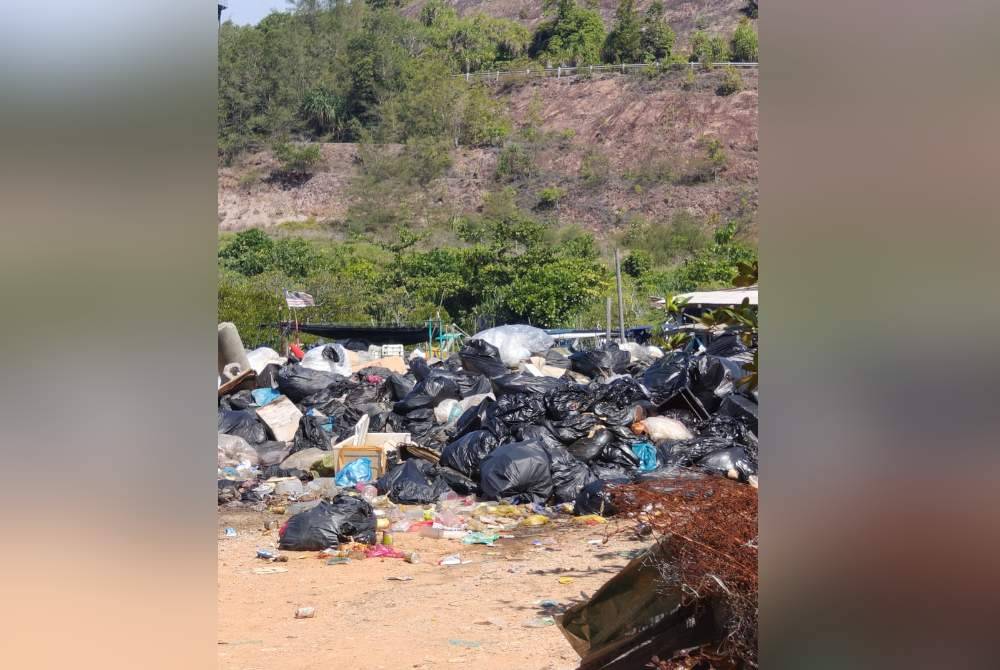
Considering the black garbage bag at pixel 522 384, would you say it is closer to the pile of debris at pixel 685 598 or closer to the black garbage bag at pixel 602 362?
the black garbage bag at pixel 602 362

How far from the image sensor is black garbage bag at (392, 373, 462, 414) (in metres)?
9.77

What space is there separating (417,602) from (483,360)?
236 inches

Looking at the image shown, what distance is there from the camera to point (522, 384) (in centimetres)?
970

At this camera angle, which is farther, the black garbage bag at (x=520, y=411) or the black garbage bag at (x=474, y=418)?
the black garbage bag at (x=474, y=418)

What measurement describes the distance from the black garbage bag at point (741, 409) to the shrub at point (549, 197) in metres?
32.4

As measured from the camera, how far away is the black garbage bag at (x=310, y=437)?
8.80 metres

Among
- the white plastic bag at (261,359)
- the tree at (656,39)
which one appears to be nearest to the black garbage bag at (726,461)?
the white plastic bag at (261,359)

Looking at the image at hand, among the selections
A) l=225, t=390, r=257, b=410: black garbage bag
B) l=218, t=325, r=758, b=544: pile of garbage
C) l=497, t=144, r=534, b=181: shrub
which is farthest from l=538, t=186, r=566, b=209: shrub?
l=225, t=390, r=257, b=410: black garbage bag

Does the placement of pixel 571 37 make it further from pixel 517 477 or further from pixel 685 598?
pixel 685 598

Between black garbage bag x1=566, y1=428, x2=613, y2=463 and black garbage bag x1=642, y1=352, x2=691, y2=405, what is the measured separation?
1.06 metres

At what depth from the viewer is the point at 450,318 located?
2833 centimetres

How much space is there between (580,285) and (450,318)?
3.84 meters
